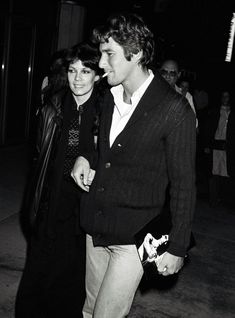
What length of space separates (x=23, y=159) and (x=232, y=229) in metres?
4.18

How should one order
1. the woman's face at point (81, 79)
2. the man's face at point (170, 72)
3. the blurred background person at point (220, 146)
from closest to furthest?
the woman's face at point (81, 79)
the man's face at point (170, 72)
the blurred background person at point (220, 146)

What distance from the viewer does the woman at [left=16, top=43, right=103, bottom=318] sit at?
113 inches

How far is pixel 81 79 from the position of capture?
2986 mm

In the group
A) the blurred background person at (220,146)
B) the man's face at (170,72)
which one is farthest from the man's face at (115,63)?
the blurred background person at (220,146)

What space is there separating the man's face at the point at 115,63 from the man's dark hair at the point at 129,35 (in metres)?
0.02

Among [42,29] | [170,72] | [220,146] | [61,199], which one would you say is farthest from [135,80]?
[42,29]

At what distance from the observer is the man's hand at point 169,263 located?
2004mm

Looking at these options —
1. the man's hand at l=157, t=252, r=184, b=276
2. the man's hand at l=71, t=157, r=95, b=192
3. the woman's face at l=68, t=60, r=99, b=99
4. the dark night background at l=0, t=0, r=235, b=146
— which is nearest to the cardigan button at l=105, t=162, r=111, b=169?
the man's hand at l=71, t=157, r=95, b=192

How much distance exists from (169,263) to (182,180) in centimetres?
39

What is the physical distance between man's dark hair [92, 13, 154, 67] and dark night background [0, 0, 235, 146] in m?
6.33

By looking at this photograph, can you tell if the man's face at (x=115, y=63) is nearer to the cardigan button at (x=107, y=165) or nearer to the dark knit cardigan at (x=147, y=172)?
the dark knit cardigan at (x=147, y=172)

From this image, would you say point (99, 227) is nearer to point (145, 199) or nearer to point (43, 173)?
point (145, 199)

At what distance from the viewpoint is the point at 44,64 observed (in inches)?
373

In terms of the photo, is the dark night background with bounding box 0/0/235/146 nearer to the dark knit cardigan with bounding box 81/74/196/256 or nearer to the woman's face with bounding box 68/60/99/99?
the woman's face with bounding box 68/60/99/99
